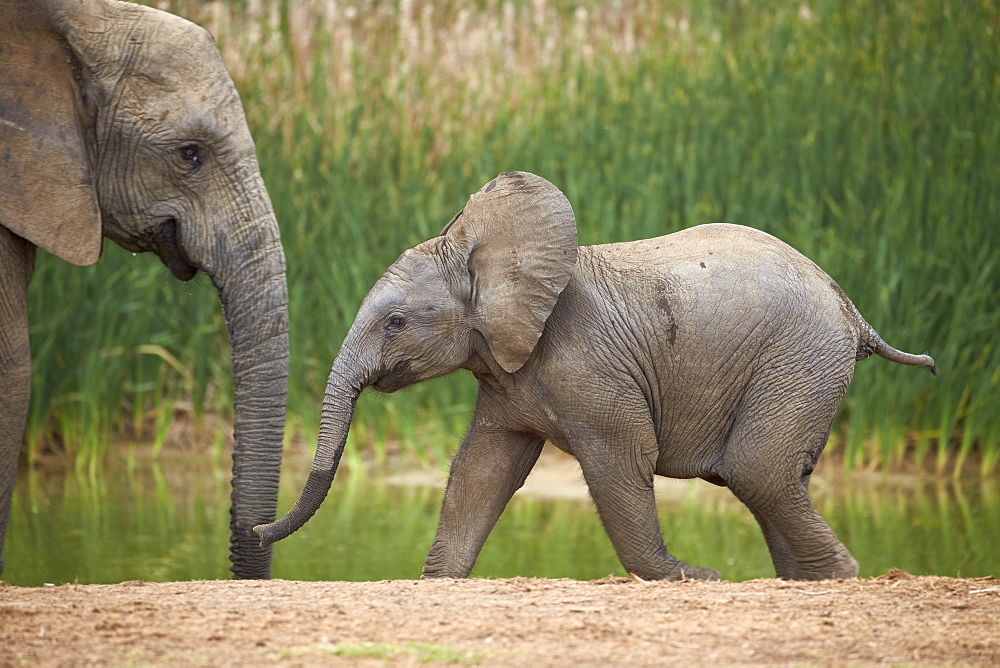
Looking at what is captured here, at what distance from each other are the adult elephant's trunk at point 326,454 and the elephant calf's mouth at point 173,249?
0.88 metres

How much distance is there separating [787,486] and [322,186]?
6614 mm

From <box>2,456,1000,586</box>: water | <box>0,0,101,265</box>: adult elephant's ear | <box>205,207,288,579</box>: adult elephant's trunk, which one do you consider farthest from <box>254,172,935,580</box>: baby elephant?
<box>2,456,1000,586</box>: water

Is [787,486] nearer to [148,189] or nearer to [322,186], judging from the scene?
[148,189]

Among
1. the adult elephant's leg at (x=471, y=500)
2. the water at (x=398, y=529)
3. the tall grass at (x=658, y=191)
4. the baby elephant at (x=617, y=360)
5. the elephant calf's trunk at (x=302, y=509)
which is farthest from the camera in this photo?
the tall grass at (x=658, y=191)

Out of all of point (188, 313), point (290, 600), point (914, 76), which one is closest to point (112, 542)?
point (188, 313)

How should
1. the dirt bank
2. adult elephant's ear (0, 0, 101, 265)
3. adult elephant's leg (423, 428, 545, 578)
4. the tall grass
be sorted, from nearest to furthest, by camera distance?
the dirt bank < adult elephant's ear (0, 0, 101, 265) < adult elephant's leg (423, 428, 545, 578) < the tall grass

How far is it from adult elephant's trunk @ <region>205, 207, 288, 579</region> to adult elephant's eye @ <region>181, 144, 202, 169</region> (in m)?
0.30

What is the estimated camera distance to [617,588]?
5.12 meters

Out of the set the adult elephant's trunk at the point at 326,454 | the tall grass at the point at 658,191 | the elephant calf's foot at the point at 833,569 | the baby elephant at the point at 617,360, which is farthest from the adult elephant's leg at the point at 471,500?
the tall grass at the point at 658,191

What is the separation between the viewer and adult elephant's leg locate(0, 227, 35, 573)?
551 centimetres

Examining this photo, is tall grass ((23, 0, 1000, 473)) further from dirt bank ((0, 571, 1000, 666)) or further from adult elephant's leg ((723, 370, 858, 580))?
dirt bank ((0, 571, 1000, 666))

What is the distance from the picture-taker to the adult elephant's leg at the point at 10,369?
5512 mm

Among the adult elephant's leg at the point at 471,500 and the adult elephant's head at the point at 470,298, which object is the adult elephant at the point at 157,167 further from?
the adult elephant's leg at the point at 471,500

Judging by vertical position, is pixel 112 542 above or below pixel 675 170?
below
